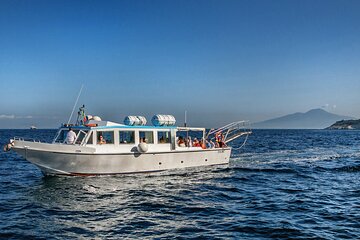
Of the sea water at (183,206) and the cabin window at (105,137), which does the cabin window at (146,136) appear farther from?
the sea water at (183,206)

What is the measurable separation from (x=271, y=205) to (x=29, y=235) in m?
10.1

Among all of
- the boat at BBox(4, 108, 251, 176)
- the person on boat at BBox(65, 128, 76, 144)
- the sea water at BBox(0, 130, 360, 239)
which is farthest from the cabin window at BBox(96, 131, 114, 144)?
the sea water at BBox(0, 130, 360, 239)


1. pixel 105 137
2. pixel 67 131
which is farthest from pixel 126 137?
pixel 67 131

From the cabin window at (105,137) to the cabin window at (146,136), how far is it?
210 centimetres

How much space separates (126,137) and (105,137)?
144 cm

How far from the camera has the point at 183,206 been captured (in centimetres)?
1539

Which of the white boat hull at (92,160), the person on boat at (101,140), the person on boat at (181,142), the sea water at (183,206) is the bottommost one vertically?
the sea water at (183,206)

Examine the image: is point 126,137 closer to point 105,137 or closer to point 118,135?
point 118,135

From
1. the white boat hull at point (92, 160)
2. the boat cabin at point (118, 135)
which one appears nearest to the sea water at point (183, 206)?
the white boat hull at point (92, 160)

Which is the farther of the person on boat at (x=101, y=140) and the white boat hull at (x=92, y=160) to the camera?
the person on boat at (x=101, y=140)

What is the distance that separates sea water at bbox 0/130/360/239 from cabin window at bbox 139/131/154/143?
238 cm

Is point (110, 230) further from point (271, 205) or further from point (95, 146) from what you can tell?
point (95, 146)

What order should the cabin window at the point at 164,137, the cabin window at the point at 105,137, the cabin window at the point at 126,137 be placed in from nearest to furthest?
the cabin window at the point at 105,137
the cabin window at the point at 126,137
the cabin window at the point at 164,137

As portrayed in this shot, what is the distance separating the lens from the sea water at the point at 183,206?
11.9m
